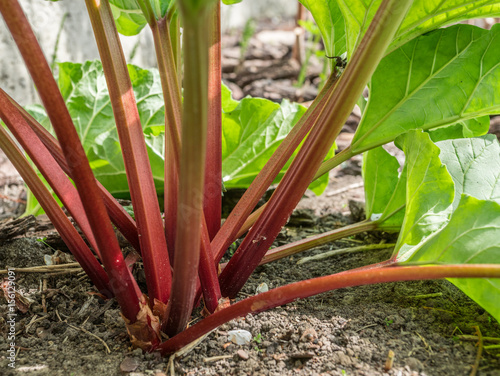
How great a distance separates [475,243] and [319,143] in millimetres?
323

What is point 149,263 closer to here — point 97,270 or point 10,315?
point 97,270

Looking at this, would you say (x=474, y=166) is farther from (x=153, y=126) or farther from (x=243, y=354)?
(x=153, y=126)

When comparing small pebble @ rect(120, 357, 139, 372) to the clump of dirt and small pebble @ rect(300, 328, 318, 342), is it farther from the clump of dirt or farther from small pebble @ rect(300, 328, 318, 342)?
small pebble @ rect(300, 328, 318, 342)

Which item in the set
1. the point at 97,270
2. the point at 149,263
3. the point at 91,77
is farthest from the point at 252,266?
Result: the point at 91,77

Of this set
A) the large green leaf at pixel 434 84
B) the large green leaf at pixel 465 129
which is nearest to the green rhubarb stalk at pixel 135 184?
the large green leaf at pixel 434 84

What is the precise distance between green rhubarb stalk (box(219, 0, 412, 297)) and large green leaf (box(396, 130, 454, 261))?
180 mm

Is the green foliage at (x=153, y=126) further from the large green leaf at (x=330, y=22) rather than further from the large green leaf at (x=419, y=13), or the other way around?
the large green leaf at (x=419, y=13)

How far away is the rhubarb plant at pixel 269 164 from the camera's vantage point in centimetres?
73

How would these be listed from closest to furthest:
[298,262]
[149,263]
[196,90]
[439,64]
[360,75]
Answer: [196,90], [360,75], [149,263], [439,64], [298,262]

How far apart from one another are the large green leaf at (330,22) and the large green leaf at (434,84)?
0.45ft

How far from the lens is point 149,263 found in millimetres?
917

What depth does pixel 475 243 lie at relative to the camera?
2.71ft

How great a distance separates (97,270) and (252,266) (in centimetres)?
33

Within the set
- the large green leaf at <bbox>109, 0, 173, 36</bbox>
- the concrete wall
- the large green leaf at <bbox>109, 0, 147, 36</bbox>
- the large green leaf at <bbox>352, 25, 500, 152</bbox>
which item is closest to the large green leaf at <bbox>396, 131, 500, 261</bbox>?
the large green leaf at <bbox>352, 25, 500, 152</bbox>
